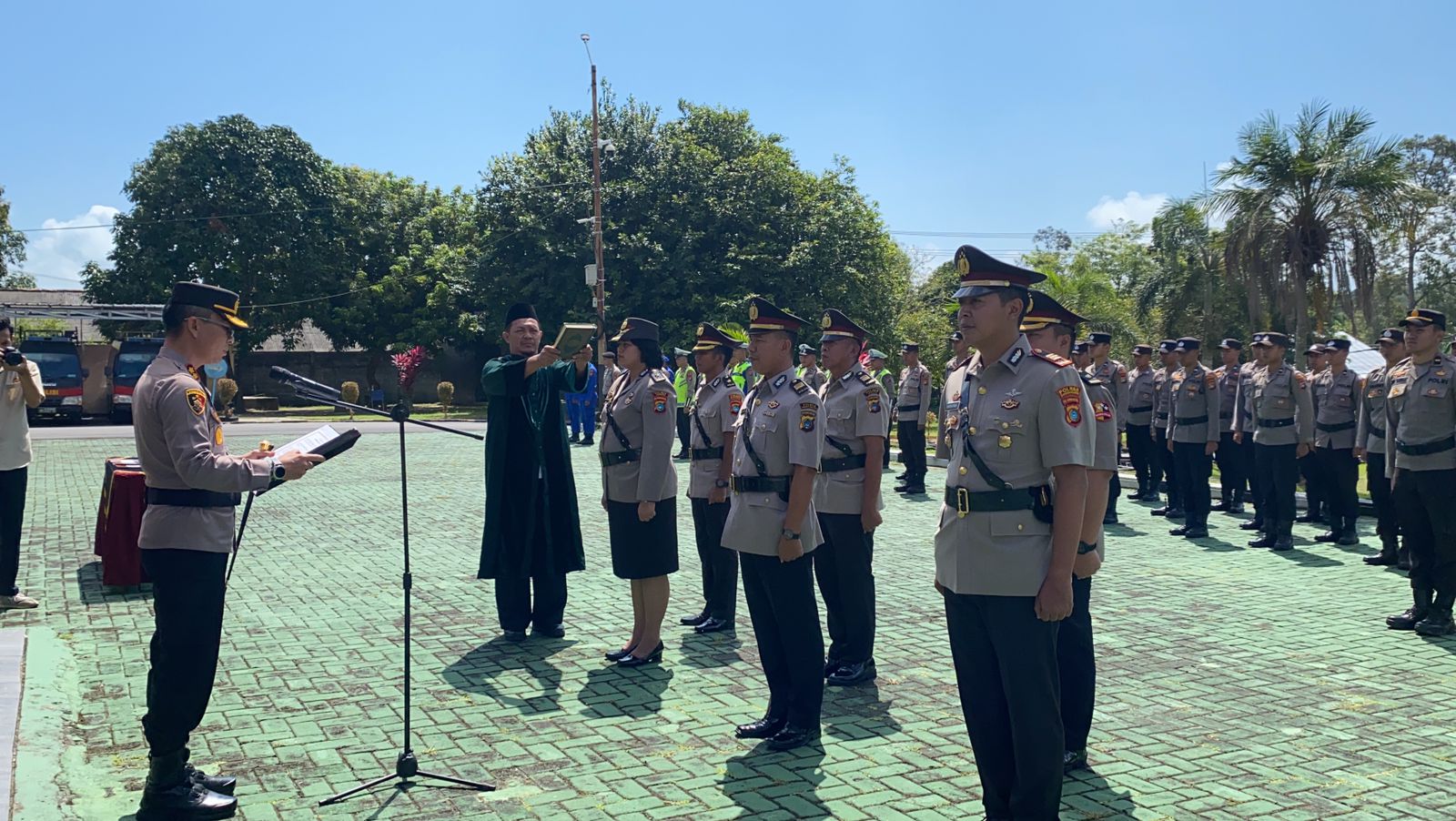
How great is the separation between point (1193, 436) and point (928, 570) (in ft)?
14.2

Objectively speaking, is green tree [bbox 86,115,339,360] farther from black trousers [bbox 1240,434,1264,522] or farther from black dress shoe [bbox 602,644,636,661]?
black dress shoe [bbox 602,644,636,661]

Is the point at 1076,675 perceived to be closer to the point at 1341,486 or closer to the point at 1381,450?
the point at 1381,450

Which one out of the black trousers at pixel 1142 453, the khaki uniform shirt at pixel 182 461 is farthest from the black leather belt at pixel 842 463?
the black trousers at pixel 1142 453

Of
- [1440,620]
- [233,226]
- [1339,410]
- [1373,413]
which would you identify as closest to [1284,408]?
[1339,410]

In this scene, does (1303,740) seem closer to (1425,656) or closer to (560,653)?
(1425,656)

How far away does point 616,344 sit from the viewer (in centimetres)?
712

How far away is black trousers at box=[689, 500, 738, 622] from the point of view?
7688 millimetres

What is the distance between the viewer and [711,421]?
7.78m

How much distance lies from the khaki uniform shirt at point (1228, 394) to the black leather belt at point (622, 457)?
853 cm

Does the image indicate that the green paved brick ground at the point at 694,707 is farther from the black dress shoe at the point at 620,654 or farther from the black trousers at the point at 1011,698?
the black trousers at the point at 1011,698

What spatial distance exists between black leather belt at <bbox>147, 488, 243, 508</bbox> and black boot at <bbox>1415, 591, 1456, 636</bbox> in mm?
7354

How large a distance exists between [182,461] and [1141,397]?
1275cm

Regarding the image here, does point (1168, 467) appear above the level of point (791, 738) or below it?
above

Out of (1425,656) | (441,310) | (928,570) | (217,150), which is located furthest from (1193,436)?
(217,150)
